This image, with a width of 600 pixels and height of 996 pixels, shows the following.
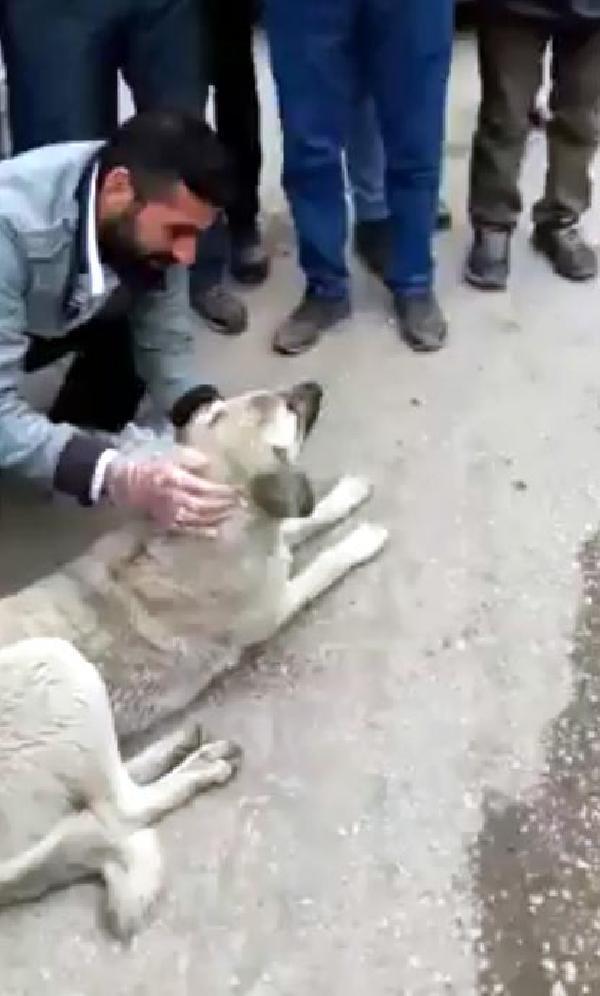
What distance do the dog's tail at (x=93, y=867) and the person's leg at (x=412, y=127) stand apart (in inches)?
61.4

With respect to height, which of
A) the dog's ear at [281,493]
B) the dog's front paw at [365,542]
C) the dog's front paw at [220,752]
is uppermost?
the dog's ear at [281,493]

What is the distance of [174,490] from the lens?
9.02 feet

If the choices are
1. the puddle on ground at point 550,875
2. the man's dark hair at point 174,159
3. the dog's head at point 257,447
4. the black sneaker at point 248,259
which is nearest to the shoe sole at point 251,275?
the black sneaker at point 248,259

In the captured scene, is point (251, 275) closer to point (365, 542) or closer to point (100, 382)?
point (100, 382)

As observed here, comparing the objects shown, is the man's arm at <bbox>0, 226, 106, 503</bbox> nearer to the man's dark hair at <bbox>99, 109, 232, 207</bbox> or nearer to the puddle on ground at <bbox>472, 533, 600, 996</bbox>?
the man's dark hair at <bbox>99, 109, 232, 207</bbox>

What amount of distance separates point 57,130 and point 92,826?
4.66 ft

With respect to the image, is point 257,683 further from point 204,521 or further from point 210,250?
point 210,250

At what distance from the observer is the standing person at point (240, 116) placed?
366 cm

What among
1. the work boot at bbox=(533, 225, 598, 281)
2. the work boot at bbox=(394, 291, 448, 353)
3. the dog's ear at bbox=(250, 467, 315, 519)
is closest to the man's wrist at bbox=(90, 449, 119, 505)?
the dog's ear at bbox=(250, 467, 315, 519)

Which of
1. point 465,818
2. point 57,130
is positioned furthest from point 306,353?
point 465,818

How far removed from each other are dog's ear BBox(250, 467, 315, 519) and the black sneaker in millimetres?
1285

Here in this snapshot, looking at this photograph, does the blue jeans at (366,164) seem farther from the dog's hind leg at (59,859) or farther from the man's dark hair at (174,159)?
the dog's hind leg at (59,859)

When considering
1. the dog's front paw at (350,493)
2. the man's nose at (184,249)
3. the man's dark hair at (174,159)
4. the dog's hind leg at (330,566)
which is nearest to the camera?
the man's dark hair at (174,159)

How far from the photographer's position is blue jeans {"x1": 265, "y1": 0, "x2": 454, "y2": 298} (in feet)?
11.2
